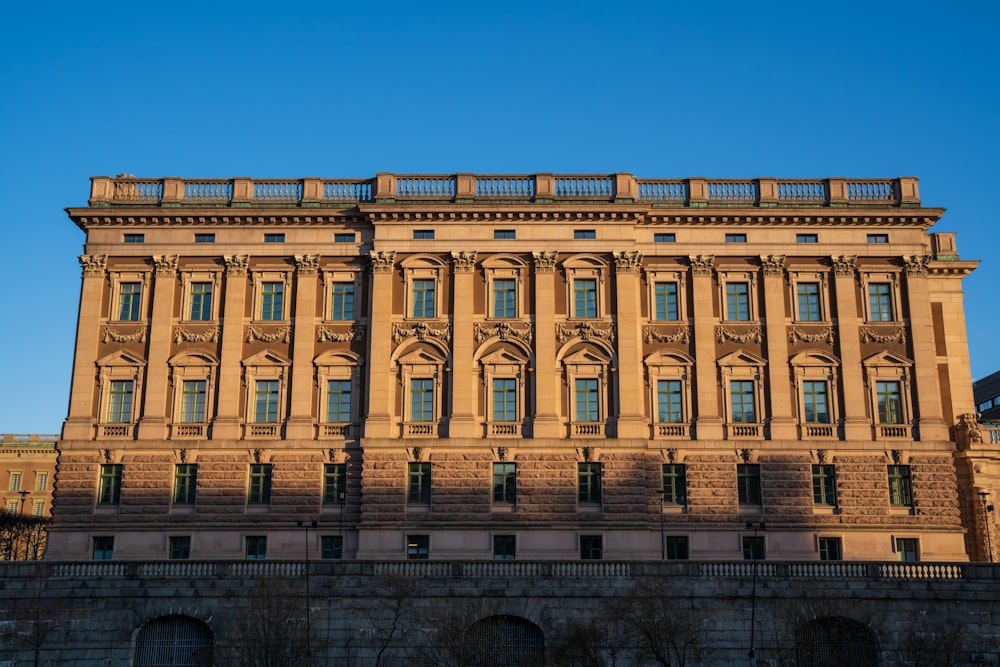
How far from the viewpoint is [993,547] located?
5953 centimetres

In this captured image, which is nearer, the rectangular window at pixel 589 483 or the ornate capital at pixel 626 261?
the rectangular window at pixel 589 483

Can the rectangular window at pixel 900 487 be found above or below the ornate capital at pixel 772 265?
below

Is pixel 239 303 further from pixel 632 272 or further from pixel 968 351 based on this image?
pixel 968 351

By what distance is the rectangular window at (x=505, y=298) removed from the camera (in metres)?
60.1

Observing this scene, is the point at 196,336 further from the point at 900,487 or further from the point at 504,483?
the point at 900,487

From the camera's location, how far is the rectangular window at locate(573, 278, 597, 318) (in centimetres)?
6000

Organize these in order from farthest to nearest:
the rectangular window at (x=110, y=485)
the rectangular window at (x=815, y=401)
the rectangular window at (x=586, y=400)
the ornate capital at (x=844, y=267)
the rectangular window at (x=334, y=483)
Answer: the ornate capital at (x=844, y=267) → the rectangular window at (x=815, y=401) → the rectangular window at (x=586, y=400) → the rectangular window at (x=110, y=485) → the rectangular window at (x=334, y=483)

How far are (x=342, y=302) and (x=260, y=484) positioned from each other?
34.8 ft

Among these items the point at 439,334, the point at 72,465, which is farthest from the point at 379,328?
the point at 72,465

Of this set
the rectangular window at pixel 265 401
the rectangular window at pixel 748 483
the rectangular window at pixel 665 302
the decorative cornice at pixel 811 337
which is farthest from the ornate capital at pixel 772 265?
the rectangular window at pixel 265 401

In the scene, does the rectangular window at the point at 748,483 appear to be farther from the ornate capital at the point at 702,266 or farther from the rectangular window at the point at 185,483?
the rectangular window at the point at 185,483

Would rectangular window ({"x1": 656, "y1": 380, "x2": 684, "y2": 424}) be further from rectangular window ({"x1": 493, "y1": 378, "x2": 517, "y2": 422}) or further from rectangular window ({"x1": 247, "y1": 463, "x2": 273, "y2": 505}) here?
rectangular window ({"x1": 247, "y1": 463, "x2": 273, "y2": 505})

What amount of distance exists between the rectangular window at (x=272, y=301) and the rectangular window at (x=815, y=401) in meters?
28.2

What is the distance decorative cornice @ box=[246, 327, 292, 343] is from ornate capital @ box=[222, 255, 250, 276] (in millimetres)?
3251
